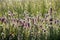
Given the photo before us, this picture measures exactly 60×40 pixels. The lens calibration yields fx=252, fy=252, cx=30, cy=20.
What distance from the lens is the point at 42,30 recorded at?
14.3 feet

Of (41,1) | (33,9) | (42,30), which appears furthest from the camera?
(41,1)

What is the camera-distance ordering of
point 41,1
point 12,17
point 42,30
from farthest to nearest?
point 41,1, point 12,17, point 42,30

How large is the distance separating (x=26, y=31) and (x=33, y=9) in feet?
4.71

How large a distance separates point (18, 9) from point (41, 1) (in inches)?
26.7

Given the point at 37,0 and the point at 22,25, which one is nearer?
the point at 22,25

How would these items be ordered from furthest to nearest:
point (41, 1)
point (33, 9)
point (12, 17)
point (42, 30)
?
point (41, 1), point (33, 9), point (12, 17), point (42, 30)

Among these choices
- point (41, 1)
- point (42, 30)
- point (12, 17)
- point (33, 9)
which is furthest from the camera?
point (41, 1)

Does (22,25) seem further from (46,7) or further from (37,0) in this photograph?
(37,0)

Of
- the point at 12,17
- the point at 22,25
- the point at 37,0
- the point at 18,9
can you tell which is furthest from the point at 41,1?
the point at 22,25

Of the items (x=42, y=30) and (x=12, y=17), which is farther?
(x=12, y=17)

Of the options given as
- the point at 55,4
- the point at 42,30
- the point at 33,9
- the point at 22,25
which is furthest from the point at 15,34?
the point at 55,4

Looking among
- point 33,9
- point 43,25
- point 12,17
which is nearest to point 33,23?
point 43,25

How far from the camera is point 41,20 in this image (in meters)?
4.65

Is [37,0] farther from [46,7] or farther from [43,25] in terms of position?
[43,25]
